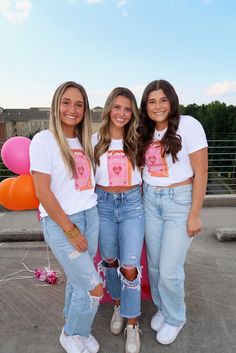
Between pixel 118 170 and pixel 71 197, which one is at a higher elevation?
pixel 118 170

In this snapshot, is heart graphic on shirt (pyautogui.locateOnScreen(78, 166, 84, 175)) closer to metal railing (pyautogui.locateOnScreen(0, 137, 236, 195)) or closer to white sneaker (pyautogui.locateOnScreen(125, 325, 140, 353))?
white sneaker (pyautogui.locateOnScreen(125, 325, 140, 353))

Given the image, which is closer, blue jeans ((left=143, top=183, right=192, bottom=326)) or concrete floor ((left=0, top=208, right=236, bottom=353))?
blue jeans ((left=143, top=183, right=192, bottom=326))

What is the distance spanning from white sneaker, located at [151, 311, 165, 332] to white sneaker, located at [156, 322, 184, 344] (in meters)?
0.08

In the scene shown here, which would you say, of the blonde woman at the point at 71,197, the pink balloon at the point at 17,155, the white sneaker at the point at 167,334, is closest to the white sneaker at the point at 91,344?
the blonde woman at the point at 71,197

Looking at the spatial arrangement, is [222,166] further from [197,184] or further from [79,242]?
[79,242]

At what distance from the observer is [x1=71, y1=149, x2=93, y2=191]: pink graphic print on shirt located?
1844 millimetres

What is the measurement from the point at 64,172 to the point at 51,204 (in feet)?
0.72

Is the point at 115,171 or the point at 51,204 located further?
the point at 115,171

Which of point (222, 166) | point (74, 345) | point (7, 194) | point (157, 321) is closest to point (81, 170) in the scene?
point (7, 194)

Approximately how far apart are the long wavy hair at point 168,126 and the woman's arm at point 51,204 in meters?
0.71

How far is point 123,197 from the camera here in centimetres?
205

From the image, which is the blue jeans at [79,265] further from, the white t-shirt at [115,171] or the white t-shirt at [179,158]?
the white t-shirt at [179,158]

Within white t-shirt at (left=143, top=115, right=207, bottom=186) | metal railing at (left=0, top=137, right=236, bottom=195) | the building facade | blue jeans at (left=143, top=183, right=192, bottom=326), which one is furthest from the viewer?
the building facade

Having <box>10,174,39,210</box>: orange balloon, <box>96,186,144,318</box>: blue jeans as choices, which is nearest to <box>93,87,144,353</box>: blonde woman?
<box>96,186,144,318</box>: blue jeans
